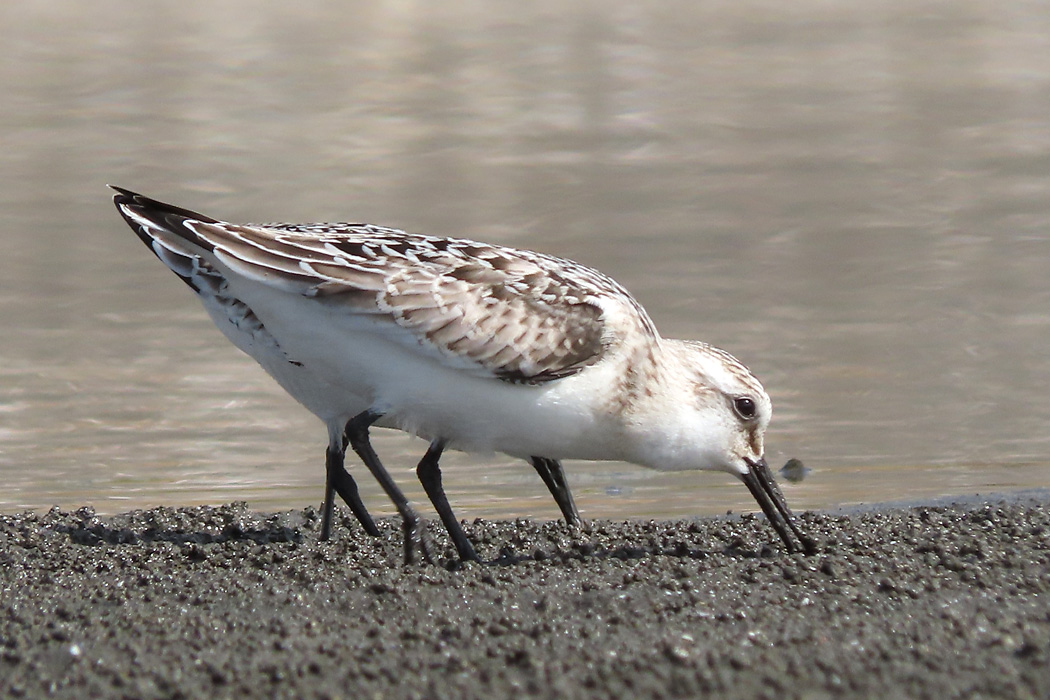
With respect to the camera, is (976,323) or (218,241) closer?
(218,241)

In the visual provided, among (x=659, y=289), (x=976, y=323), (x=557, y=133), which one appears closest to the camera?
(x=976, y=323)

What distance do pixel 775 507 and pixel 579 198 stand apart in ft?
34.7

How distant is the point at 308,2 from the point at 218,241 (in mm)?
25472

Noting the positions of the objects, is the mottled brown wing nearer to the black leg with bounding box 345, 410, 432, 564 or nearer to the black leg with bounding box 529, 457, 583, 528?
the black leg with bounding box 345, 410, 432, 564

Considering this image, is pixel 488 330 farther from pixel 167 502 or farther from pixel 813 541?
pixel 167 502

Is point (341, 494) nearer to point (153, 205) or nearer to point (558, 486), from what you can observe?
point (558, 486)

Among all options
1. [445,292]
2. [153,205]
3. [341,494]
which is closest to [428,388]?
[445,292]

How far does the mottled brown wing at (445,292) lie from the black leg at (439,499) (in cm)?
56

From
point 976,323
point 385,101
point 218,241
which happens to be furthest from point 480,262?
point 385,101

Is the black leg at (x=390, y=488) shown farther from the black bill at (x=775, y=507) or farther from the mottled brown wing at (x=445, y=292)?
the black bill at (x=775, y=507)

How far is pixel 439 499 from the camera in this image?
7094 mm

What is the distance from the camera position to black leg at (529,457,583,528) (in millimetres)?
7664

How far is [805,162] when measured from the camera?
1988 cm

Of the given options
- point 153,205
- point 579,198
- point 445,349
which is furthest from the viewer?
point 579,198
